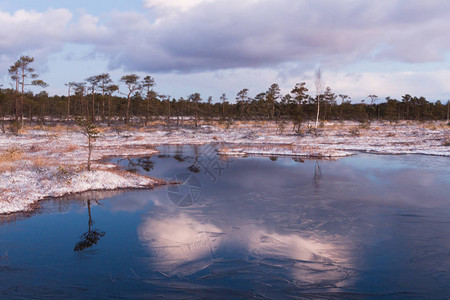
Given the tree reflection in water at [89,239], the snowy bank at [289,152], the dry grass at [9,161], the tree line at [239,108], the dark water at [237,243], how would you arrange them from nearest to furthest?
1. the dark water at [237,243]
2. the tree reflection in water at [89,239]
3. the dry grass at [9,161]
4. the snowy bank at [289,152]
5. the tree line at [239,108]

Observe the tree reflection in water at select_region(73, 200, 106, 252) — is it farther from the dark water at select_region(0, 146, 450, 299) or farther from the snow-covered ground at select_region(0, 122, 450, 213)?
the snow-covered ground at select_region(0, 122, 450, 213)

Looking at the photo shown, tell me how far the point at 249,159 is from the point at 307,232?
16.9 meters

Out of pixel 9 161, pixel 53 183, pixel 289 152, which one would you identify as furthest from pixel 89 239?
pixel 289 152

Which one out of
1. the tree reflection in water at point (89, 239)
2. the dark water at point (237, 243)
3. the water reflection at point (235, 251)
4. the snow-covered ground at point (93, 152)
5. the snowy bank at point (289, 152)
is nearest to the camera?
the dark water at point (237, 243)

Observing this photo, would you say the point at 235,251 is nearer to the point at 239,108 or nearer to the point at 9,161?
the point at 9,161

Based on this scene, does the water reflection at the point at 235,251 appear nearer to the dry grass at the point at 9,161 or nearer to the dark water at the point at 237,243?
the dark water at the point at 237,243

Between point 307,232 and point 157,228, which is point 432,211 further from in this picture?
point 157,228

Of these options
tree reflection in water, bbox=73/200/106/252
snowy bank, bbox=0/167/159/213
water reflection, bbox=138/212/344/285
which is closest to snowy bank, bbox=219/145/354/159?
snowy bank, bbox=0/167/159/213

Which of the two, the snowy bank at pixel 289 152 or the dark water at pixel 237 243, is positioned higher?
the snowy bank at pixel 289 152

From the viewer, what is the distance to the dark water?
25.0 ft

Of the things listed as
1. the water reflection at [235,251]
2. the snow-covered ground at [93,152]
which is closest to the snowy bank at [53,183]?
the snow-covered ground at [93,152]

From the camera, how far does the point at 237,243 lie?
33.0 feet

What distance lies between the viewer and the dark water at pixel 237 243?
7617 millimetres

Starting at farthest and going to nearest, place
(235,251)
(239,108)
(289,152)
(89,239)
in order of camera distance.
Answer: (239,108) < (289,152) < (89,239) < (235,251)
